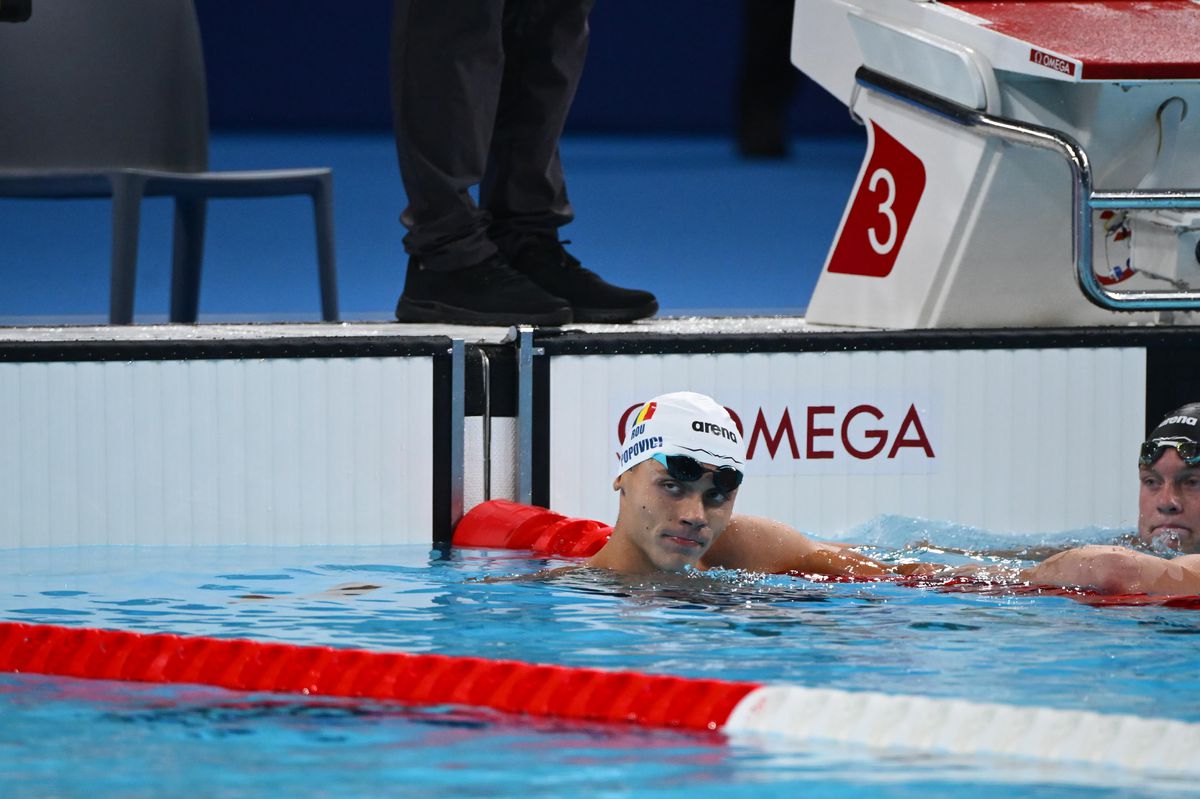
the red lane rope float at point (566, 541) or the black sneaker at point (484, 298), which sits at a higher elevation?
the black sneaker at point (484, 298)

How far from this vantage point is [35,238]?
10062mm

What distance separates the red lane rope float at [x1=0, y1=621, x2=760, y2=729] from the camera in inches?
113

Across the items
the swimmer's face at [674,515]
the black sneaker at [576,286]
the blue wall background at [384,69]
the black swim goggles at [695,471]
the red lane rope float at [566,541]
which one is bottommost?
the red lane rope float at [566,541]

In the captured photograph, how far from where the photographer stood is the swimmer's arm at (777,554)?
3.97 m

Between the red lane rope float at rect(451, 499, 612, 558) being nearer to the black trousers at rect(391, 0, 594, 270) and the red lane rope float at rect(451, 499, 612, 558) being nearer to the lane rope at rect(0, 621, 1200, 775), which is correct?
the black trousers at rect(391, 0, 594, 270)

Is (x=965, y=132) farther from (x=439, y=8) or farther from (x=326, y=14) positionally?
(x=326, y=14)

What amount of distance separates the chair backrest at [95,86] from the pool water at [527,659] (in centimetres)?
151

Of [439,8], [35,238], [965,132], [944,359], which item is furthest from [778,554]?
[35,238]

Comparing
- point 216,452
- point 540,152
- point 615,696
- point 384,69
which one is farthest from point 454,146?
point 384,69

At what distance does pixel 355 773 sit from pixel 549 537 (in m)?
1.69

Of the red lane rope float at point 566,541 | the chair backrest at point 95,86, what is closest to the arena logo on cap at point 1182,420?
the red lane rope float at point 566,541

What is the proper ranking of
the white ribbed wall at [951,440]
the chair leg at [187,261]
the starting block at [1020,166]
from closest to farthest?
the starting block at [1020,166]
the white ribbed wall at [951,440]
the chair leg at [187,261]

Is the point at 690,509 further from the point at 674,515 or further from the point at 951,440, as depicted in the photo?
the point at 951,440

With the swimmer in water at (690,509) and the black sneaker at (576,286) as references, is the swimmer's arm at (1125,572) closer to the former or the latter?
the swimmer in water at (690,509)
